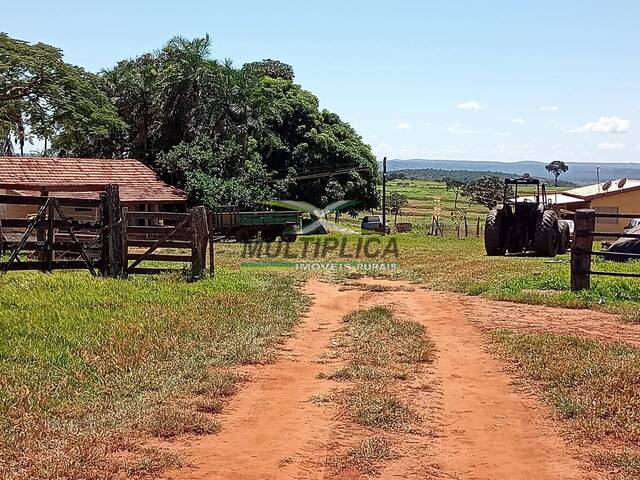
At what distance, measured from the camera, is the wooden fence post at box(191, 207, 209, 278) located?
52.8ft

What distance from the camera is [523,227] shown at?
2355cm

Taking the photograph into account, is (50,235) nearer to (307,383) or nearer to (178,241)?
(178,241)

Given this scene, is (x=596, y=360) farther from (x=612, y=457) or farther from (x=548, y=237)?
(x=548, y=237)

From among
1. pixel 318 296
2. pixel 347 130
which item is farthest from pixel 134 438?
pixel 347 130

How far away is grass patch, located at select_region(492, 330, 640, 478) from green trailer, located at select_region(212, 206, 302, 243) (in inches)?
1010

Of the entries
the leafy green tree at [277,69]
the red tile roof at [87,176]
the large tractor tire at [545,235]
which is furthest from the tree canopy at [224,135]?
the large tractor tire at [545,235]

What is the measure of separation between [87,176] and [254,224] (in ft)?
27.3

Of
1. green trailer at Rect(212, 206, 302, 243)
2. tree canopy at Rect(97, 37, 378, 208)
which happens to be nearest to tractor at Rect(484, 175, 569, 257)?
green trailer at Rect(212, 206, 302, 243)

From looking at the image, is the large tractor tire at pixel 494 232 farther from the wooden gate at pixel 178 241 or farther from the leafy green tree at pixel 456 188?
the leafy green tree at pixel 456 188

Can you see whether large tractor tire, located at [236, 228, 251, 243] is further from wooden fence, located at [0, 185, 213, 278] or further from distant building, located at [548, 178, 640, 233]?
distant building, located at [548, 178, 640, 233]

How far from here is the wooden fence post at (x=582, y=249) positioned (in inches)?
560

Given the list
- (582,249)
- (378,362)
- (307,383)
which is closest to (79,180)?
(582,249)

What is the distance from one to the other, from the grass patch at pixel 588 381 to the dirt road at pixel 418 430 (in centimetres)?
26

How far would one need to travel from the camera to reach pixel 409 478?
5.32m
